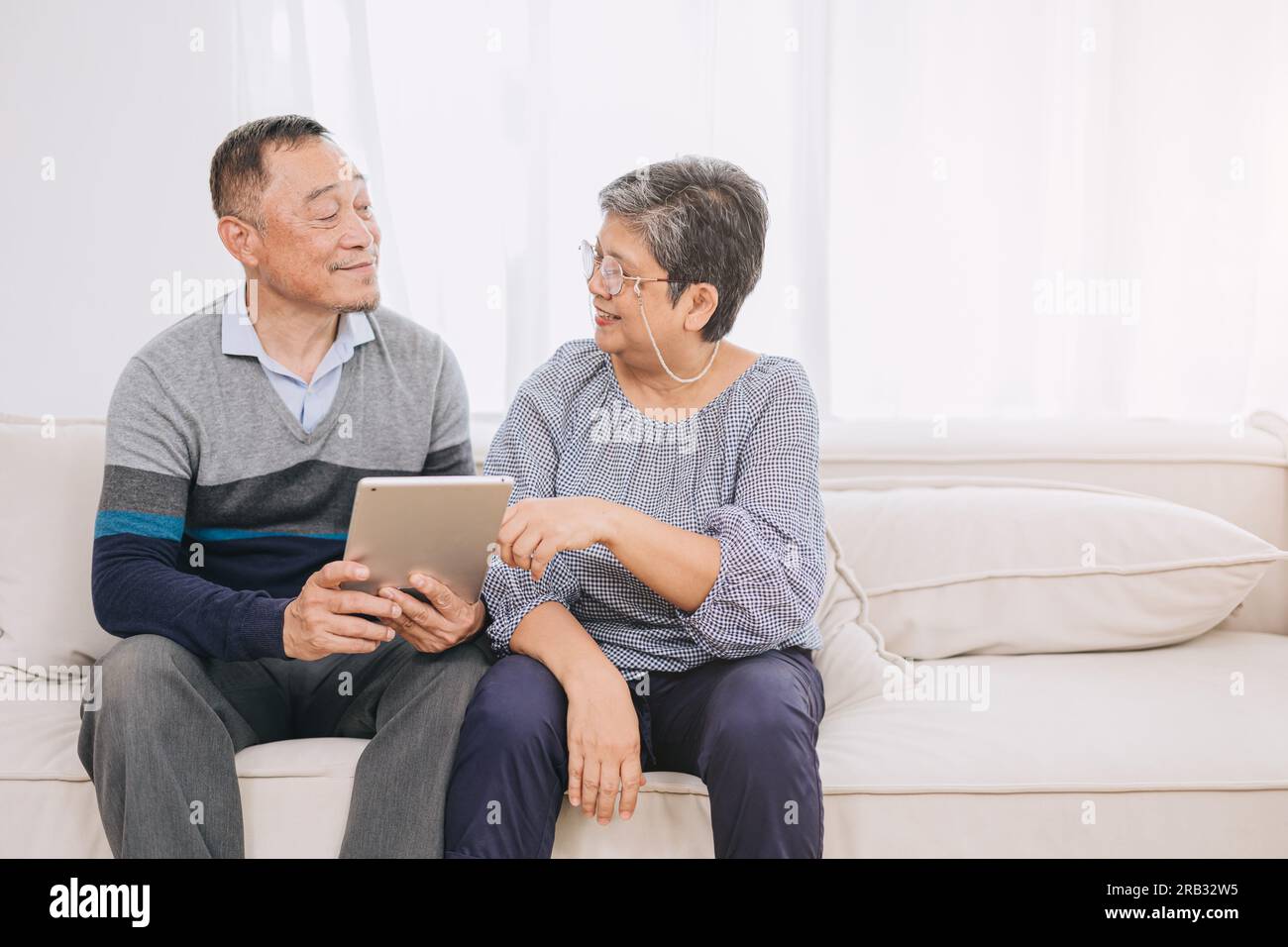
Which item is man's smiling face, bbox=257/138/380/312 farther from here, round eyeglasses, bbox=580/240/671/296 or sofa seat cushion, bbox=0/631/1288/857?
sofa seat cushion, bbox=0/631/1288/857

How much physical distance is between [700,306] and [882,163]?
102 cm

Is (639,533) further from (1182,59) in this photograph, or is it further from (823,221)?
(1182,59)

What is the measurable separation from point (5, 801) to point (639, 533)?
Result: 2.64 feet

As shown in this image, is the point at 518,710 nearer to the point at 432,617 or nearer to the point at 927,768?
the point at 432,617

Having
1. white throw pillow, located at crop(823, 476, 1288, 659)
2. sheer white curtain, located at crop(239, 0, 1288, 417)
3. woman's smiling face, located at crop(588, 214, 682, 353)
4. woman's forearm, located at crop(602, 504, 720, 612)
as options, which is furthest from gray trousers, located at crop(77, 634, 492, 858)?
sheer white curtain, located at crop(239, 0, 1288, 417)

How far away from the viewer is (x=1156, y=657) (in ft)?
5.61

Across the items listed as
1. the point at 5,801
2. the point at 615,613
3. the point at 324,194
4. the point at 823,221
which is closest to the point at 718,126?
the point at 823,221

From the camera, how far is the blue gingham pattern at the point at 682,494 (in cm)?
138

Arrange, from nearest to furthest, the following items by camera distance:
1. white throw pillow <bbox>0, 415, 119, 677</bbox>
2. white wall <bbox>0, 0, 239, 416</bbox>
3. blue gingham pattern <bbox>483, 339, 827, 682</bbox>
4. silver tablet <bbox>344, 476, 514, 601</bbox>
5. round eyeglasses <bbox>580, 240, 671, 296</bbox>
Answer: silver tablet <bbox>344, 476, 514, 601</bbox>
blue gingham pattern <bbox>483, 339, 827, 682</bbox>
round eyeglasses <bbox>580, 240, 671, 296</bbox>
white throw pillow <bbox>0, 415, 119, 677</bbox>
white wall <bbox>0, 0, 239, 416</bbox>

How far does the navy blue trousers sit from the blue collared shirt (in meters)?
0.47

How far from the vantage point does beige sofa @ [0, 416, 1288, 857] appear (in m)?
1.32

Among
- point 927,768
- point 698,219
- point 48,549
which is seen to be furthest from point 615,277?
point 48,549

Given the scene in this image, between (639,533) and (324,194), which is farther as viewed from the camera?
(324,194)

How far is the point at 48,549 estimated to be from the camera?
169 cm
